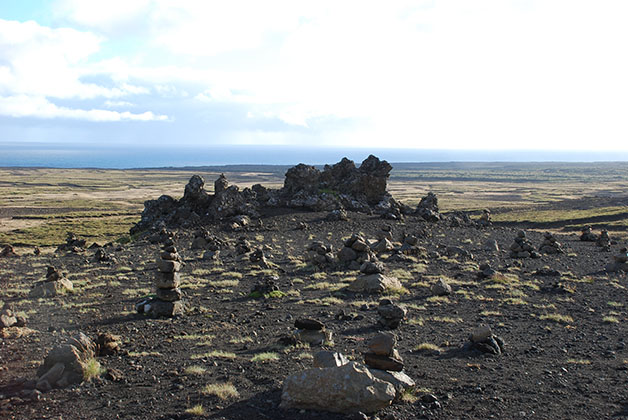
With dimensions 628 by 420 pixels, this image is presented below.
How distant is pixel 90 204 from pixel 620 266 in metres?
125

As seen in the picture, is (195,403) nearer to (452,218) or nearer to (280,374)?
(280,374)

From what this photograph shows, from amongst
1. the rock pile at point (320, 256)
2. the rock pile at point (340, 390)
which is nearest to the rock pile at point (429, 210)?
the rock pile at point (320, 256)

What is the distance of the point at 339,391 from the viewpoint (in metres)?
9.84

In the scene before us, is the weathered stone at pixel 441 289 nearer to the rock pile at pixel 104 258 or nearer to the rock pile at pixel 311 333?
the rock pile at pixel 311 333

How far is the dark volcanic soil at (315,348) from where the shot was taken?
10.5 meters

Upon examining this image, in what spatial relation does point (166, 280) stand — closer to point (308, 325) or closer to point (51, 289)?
point (308, 325)

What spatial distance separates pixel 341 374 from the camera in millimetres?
10055

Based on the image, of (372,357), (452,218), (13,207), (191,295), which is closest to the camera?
(372,357)

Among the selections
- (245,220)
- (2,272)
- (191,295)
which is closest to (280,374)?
(191,295)

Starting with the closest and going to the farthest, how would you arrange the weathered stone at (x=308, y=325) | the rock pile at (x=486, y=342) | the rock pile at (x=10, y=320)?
1. the rock pile at (x=486, y=342)
2. the weathered stone at (x=308, y=325)
3. the rock pile at (x=10, y=320)

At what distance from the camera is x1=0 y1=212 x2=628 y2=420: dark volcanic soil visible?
34.5 feet

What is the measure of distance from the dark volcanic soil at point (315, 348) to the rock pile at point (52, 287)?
1.44ft

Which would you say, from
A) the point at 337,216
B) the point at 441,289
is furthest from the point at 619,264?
the point at 337,216

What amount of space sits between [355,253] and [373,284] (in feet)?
24.5
